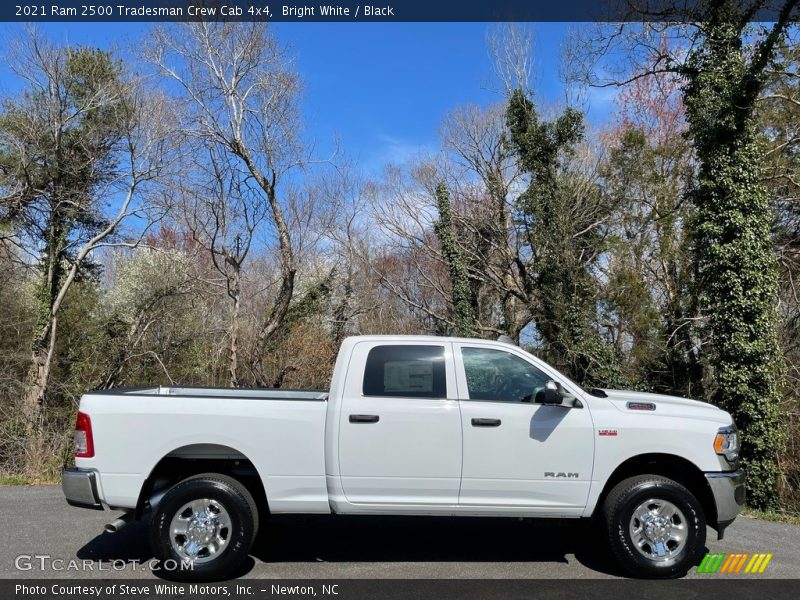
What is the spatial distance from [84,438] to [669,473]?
5121 mm

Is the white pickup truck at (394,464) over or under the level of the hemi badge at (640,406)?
under

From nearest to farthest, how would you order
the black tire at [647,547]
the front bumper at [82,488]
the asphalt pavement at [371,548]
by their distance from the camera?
1. the front bumper at [82,488]
2. the black tire at [647,547]
3. the asphalt pavement at [371,548]

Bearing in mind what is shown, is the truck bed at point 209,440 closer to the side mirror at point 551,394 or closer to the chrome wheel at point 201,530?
the chrome wheel at point 201,530

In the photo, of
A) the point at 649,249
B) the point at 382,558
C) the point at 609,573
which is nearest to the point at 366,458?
the point at 382,558

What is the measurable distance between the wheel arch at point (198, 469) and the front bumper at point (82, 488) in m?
0.35

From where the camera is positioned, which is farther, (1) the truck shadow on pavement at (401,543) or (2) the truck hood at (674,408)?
(1) the truck shadow on pavement at (401,543)

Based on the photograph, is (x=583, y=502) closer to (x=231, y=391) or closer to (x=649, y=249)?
(x=231, y=391)

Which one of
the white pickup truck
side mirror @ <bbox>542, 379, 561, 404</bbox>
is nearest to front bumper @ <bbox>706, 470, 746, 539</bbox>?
the white pickup truck

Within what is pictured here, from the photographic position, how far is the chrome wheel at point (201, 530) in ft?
16.3

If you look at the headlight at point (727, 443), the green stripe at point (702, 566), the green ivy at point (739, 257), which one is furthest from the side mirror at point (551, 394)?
the green ivy at point (739, 257)

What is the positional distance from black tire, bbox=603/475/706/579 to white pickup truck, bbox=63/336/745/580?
0.4 inches

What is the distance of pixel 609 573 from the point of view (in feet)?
17.0

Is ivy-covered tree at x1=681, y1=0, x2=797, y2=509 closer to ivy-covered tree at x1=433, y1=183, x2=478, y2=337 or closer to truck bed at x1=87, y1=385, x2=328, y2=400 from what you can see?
truck bed at x1=87, y1=385, x2=328, y2=400

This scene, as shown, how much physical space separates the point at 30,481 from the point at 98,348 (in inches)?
424
